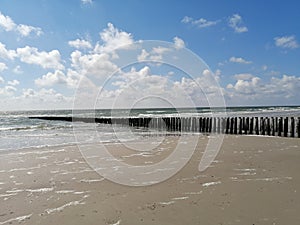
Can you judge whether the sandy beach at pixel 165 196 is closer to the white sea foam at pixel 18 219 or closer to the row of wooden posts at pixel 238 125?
the white sea foam at pixel 18 219

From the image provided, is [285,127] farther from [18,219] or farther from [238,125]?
[18,219]

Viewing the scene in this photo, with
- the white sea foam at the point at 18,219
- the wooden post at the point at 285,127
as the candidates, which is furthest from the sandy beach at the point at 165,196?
the wooden post at the point at 285,127

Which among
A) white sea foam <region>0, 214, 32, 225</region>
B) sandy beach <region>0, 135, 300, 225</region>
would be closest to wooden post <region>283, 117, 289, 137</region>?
sandy beach <region>0, 135, 300, 225</region>

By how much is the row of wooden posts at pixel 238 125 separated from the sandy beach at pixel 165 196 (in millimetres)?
8846

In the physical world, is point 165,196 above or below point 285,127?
below

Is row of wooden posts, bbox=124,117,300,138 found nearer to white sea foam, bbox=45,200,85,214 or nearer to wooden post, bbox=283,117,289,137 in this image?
wooden post, bbox=283,117,289,137

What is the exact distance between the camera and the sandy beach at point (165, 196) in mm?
4359

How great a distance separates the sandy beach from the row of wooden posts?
885 cm

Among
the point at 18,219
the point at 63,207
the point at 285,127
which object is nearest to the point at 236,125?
the point at 285,127

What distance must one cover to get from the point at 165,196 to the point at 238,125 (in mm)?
15914

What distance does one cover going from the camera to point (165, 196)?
5438 millimetres

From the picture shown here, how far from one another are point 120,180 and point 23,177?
103 inches

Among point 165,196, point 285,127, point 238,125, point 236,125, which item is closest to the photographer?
point 165,196

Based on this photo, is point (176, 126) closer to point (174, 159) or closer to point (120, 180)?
point (174, 159)
